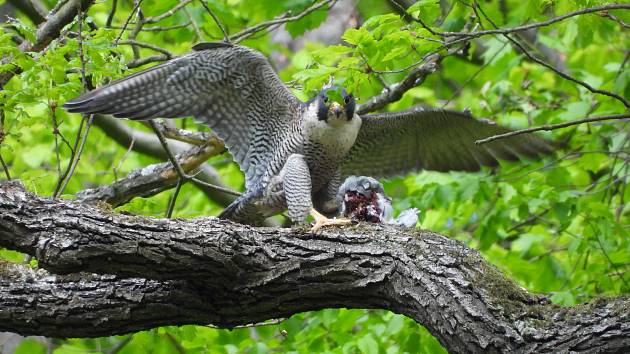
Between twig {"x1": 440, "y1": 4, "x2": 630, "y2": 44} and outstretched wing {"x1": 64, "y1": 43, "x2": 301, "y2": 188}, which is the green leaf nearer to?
outstretched wing {"x1": 64, "y1": 43, "x2": 301, "y2": 188}

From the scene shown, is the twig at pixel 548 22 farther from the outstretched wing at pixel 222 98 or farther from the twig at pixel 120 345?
the twig at pixel 120 345

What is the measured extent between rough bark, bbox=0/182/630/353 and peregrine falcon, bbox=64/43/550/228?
146 cm

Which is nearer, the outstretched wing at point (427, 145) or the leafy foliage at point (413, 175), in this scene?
the leafy foliage at point (413, 175)

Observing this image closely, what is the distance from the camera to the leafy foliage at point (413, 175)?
6.12 meters

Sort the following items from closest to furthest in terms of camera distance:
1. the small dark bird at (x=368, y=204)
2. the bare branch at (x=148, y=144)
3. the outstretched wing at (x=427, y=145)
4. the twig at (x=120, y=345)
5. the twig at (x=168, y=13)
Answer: the small dark bird at (x=368, y=204) → the twig at (x=120, y=345) → the outstretched wing at (x=427, y=145) → the twig at (x=168, y=13) → the bare branch at (x=148, y=144)

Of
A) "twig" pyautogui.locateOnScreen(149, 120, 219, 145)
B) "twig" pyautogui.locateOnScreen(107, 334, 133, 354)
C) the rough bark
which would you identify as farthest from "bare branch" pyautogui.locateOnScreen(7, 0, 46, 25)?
the rough bark

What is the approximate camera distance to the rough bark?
187 inches

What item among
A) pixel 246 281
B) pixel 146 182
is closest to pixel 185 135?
pixel 146 182

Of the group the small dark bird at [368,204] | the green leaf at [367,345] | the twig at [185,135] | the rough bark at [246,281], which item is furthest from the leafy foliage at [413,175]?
the rough bark at [246,281]

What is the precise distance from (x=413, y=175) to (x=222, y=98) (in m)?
2.90

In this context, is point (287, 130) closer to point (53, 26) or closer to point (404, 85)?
point (404, 85)

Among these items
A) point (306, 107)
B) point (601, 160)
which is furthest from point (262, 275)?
point (601, 160)

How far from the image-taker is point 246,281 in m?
5.23

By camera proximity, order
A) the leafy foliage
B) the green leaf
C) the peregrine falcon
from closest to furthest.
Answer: the leafy foliage
the peregrine falcon
the green leaf
